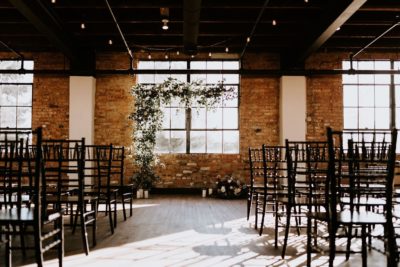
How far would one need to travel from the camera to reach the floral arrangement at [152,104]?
10734mm

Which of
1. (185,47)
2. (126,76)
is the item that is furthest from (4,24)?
(185,47)

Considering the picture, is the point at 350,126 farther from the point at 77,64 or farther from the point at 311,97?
the point at 77,64

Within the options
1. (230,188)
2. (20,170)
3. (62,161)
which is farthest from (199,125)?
(20,170)

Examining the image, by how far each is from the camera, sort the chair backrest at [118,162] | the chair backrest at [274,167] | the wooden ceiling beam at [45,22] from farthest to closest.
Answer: the wooden ceiling beam at [45,22] → the chair backrest at [118,162] → the chair backrest at [274,167]

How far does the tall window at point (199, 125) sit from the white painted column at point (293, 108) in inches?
46.8

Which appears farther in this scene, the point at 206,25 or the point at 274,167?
the point at 206,25

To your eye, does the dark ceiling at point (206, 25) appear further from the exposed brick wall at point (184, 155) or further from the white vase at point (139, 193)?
the white vase at point (139, 193)

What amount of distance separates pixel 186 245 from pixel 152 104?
20.6 feet

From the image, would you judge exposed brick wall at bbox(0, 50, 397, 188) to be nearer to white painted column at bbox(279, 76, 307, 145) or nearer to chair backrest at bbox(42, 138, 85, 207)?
white painted column at bbox(279, 76, 307, 145)

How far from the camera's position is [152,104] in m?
11.0

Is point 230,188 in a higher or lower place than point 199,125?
lower

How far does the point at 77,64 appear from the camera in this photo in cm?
1096

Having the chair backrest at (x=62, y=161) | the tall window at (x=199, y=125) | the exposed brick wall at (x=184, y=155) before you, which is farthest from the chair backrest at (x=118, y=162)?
the tall window at (x=199, y=125)

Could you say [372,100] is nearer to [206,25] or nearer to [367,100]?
[367,100]
